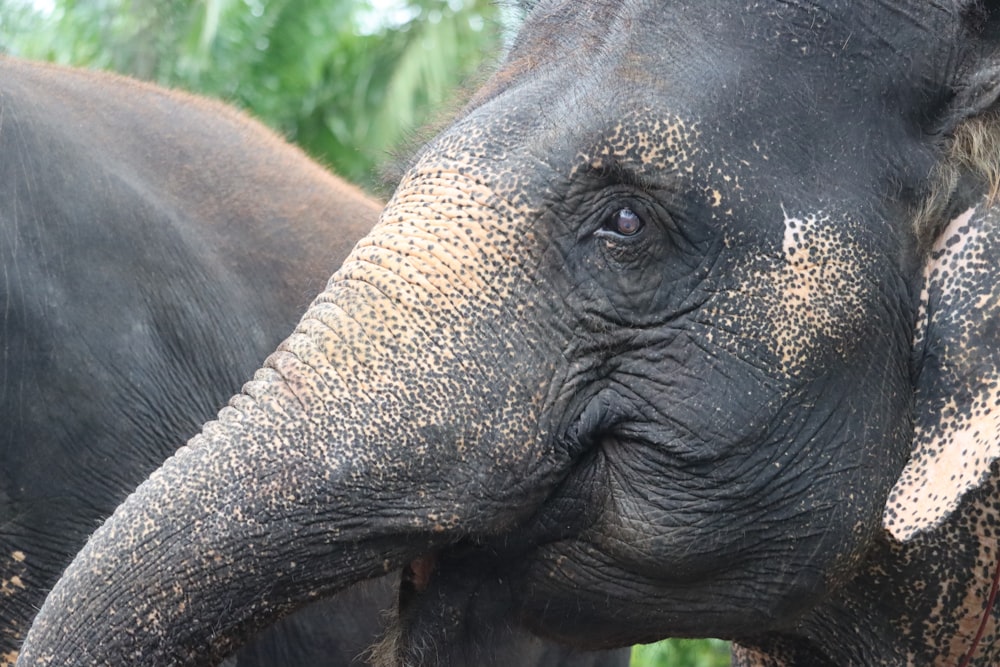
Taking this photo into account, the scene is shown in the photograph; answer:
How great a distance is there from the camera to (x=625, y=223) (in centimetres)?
206

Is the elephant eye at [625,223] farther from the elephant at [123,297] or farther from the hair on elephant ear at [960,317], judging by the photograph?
the elephant at [123,297]

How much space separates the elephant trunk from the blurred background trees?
4.93 metres

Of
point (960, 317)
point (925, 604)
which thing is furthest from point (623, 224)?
point (925, 604)

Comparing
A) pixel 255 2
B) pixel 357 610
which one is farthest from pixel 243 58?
pixel 357 610

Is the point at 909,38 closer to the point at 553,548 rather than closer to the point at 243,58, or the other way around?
the point at 553,548

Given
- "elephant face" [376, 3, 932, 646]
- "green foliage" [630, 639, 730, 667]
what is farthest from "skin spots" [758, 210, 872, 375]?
"green foliage" [630, 639, 730, 667]

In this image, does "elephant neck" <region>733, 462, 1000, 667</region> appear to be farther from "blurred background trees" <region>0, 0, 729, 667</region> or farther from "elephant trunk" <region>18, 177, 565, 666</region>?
"blurred background trees" <region>0, 0, 729, 667</region>

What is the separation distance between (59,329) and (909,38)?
69.8 inches

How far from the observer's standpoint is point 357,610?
3.49 meters

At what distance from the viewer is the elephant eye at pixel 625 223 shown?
81.2 inches

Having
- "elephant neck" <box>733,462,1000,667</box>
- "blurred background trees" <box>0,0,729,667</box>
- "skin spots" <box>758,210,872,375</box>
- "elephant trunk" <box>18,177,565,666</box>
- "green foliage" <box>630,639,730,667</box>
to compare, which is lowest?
"green foliage" <box>630,639,730,667</box>

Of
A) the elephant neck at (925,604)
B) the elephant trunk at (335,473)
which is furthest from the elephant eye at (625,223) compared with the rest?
the elephant neck at (925,604)

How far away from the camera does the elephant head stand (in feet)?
6.20

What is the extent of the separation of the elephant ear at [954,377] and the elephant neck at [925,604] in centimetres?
11
